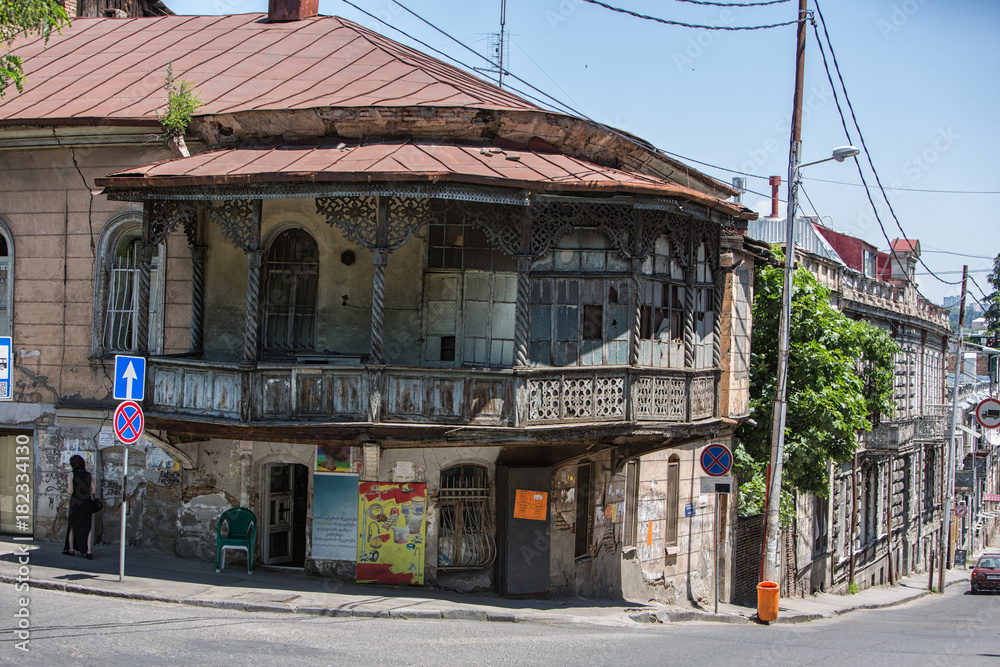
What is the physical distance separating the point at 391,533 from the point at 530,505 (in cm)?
215

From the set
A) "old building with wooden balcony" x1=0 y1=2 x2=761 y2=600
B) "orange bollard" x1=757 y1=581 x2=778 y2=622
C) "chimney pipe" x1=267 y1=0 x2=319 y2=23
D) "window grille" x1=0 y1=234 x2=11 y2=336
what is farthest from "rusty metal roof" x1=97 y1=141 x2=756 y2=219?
"orange bollard" x1=757 y1=581 x2=778 y2=622

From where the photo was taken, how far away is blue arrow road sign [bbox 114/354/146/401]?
1273 centimetres

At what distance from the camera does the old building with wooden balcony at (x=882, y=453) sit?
25.6 m

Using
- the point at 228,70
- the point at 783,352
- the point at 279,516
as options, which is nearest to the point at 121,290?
the point at 228,70

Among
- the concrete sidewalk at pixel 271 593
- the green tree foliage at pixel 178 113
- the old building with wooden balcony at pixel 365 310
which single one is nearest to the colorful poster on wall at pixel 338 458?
the old building with wooden balcony at pixel 365 310

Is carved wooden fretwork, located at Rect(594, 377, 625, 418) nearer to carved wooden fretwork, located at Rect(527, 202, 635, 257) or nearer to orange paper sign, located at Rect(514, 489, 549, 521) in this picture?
orange paper sign, located at Rect(514, 489, 549, 521)

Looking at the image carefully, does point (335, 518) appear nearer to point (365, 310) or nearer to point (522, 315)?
point (365, 310)

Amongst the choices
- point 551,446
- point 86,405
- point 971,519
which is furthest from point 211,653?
point 971,519

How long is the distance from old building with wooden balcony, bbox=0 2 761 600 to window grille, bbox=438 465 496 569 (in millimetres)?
34

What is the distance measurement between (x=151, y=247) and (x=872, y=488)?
25904 millimetres

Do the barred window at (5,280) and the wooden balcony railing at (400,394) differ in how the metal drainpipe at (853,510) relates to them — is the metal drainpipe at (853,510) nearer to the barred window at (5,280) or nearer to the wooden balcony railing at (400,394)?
the wooden balcony railing at (400,394)

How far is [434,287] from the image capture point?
14453 millimetres

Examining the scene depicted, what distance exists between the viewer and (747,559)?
20.7m

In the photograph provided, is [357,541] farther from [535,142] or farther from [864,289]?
[864,289]
